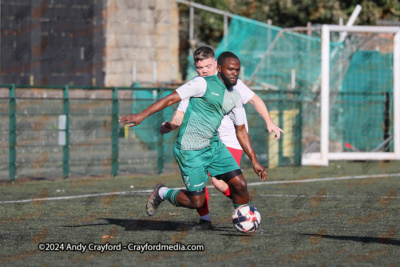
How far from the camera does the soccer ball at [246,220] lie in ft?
25.0

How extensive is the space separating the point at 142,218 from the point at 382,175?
8416 millimetres

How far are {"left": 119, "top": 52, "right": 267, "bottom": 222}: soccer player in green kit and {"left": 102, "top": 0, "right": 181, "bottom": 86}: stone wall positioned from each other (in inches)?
571

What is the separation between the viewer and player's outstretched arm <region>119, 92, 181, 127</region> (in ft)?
22.3

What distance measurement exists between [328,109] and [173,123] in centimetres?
1127

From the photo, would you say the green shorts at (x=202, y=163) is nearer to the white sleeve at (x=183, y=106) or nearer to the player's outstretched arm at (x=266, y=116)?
the player's outstretched arm at (x=266, y=116)

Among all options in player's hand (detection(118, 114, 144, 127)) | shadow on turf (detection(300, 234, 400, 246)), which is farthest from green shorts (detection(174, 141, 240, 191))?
shadow on turf (detection(300, 234, 400, 246))

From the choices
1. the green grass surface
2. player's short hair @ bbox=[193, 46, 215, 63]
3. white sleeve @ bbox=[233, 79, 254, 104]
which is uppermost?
player's short hair @ bbox=[193, 46, 215, 63]

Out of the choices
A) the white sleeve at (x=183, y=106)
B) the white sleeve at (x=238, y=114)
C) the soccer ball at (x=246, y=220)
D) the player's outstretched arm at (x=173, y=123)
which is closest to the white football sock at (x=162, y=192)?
the player's outstretched arm at (x=173, y=123)

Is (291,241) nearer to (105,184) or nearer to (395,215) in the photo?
(395,215)

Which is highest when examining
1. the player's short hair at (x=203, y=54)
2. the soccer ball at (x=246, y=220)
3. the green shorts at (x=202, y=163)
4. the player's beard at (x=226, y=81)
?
the player's short hair at (x=203, y=54)

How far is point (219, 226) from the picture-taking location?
8.62m

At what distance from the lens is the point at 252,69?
2102 cm

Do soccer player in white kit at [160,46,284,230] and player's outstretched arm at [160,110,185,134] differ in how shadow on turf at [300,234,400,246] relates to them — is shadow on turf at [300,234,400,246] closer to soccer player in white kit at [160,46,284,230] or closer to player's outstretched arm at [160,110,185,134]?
soccer player in white kit at [160,46,284,230]

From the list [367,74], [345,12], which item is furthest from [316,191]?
[345,12]
